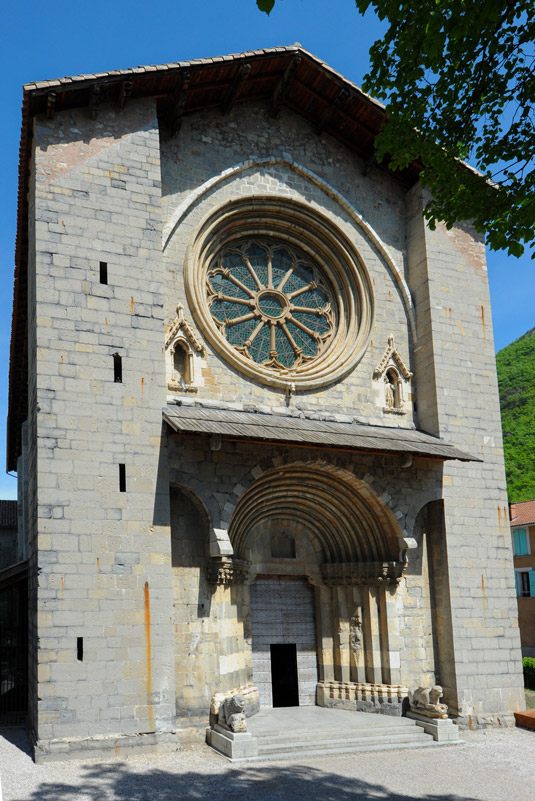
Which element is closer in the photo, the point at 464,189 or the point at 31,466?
the point at 464,189

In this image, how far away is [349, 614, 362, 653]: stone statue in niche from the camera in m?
A: 14.1

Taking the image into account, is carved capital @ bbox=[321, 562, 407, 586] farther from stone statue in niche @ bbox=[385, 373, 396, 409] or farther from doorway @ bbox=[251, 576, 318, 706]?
stone statue in niche @ bbox=[385, 373, 396, 409]

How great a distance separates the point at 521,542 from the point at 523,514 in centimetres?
101

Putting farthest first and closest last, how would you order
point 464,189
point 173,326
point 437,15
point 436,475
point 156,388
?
point 436,475 < point 173,326 < point 156,388 < point 464,189 < point 437,15

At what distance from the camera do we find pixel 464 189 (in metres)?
8.38

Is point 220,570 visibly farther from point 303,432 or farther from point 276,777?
point 276,777

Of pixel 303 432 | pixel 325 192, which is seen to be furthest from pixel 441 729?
pixel 325 192

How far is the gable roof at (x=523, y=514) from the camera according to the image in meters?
28.0

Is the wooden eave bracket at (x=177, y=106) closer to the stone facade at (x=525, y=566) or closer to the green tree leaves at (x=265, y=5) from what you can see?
the green tree leaves at (x=265, y=5)

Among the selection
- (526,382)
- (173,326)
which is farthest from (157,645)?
(526,382)

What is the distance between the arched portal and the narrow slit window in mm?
2987

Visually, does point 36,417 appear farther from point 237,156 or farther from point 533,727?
point 533,727

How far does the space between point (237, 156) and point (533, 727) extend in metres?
11.2

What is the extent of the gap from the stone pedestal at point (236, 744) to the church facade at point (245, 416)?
61 centimetres
